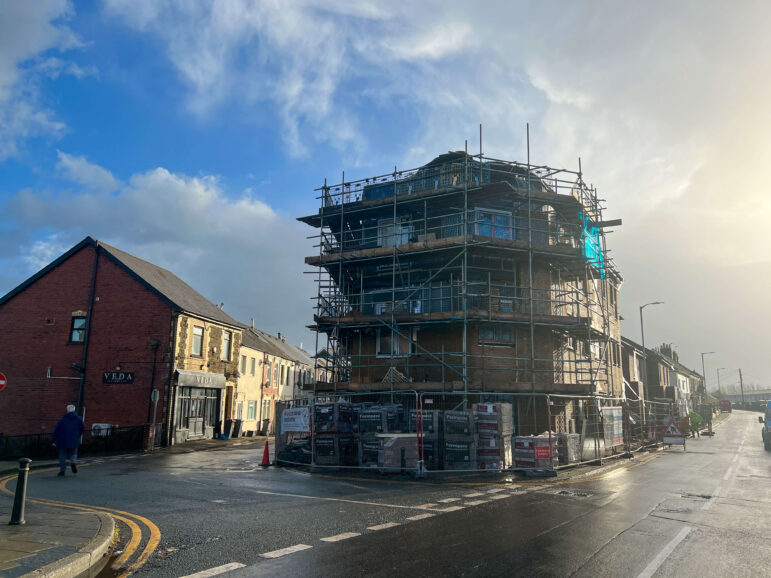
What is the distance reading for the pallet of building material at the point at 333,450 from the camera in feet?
50.9

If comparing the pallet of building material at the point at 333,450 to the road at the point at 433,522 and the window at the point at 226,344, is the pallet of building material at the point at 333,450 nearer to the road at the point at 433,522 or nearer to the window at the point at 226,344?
the road at the point at 433,522

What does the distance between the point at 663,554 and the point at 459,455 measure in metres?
8.27

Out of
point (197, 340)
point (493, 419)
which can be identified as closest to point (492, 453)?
point (493, 419)

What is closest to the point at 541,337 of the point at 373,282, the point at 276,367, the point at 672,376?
the point at 373,282

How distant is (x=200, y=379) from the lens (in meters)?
27.8

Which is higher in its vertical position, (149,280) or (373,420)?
(149,280)

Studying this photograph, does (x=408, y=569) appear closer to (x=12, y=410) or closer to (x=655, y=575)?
(x=655, y=575)

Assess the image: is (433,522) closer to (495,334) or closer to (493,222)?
(495,334)

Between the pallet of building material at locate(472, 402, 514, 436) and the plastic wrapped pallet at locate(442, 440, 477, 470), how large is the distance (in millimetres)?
563

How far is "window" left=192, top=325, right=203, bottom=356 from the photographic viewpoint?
93.0ft

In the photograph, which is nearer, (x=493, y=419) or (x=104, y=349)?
(x=493, y=419)

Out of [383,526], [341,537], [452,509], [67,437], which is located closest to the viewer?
[341,537]

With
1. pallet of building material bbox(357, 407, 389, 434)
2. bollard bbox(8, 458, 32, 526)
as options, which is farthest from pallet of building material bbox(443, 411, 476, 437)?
bollard bbox(8, 458, 32, 526)

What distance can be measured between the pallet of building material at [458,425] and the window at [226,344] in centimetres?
1986
